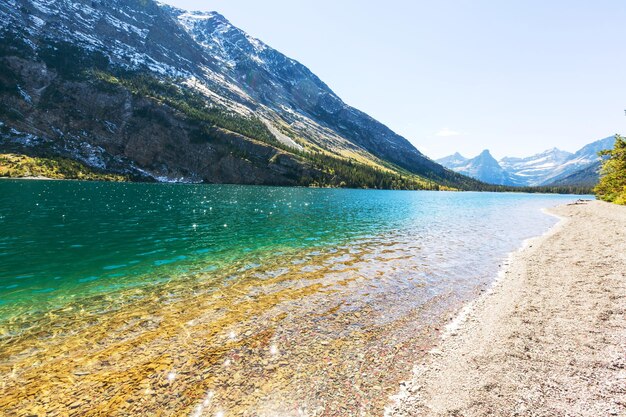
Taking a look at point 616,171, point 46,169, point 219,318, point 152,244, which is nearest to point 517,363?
point 219,318

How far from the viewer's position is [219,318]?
17.2 metres

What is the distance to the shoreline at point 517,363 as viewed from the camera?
9859 millimetres

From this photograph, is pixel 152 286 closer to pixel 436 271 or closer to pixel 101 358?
pixel 101 358

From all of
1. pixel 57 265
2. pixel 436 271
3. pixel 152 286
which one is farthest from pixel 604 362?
pixel 57 265

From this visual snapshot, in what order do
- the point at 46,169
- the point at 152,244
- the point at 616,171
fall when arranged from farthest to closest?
the point at 46,169
the point at 616,171
the point at 152,244

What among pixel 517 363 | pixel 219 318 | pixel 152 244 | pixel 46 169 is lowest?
pixel 46 169

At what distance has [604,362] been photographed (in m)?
11.7

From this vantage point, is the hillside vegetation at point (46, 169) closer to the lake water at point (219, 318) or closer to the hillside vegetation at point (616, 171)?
the lake water at point (219, 318)

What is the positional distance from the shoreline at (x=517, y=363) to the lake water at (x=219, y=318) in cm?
109

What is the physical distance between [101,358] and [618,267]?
3472 cm

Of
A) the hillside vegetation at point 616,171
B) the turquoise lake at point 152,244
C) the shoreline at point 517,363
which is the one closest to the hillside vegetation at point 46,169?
the turquoise lake at point 152,244

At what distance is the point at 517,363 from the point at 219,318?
14.7 meters

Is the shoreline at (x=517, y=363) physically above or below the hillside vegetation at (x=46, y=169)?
above

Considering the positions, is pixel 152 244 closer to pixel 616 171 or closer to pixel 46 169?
pixel 616 171
